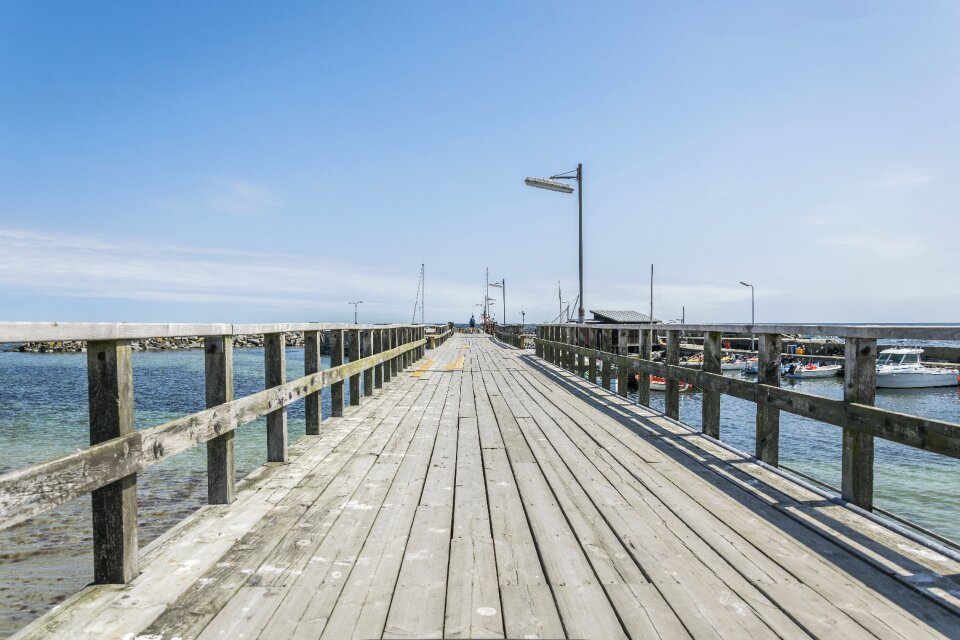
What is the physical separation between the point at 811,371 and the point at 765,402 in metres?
34.7

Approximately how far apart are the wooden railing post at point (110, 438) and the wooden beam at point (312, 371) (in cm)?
279

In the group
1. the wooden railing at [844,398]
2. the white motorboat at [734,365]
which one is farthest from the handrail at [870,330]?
the white motorboat at [734,365]

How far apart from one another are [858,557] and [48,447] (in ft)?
41.0

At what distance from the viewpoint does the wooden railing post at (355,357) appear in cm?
707

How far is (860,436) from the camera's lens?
3301 millimetres

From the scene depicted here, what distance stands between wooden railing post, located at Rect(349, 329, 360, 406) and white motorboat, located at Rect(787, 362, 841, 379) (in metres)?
30.8

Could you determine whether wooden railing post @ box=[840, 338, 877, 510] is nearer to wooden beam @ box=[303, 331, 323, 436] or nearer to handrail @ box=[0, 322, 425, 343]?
handrail @ box=[0, 322, 425, 343]

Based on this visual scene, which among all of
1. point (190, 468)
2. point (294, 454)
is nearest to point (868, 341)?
point (294, 454)

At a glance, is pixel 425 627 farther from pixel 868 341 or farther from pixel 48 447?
pixel 48 447

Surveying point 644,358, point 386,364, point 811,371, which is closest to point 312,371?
point 644,358

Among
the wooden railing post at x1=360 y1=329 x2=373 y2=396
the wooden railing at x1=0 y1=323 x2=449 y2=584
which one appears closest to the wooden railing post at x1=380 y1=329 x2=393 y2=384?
the wooden railing post at x1=360 y1=329 x2=373 y2=396

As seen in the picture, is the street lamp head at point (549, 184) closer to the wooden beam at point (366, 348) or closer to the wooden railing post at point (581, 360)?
the wooden railing post at point (581, 360)

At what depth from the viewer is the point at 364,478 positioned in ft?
13.4

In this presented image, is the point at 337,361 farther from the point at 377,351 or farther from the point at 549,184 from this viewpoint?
the point at 549,184
